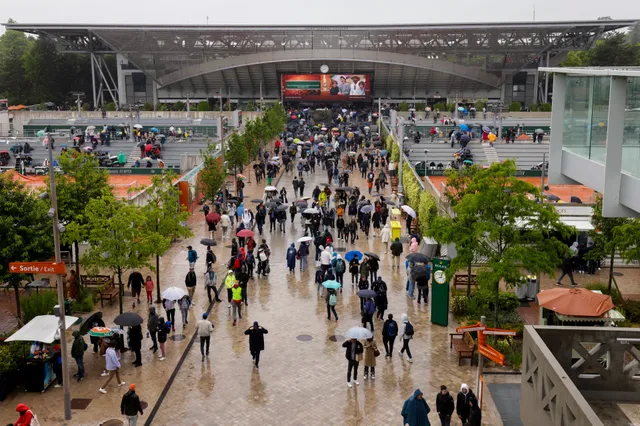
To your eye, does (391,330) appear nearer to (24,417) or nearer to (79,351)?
(79,351)

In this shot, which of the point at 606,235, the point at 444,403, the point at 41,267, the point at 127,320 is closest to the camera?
the point at 444,403

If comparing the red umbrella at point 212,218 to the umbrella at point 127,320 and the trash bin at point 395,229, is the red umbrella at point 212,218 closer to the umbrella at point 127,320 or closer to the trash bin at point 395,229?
the trash bin at point 395,229

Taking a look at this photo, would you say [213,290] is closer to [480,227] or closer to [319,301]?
[319,301]

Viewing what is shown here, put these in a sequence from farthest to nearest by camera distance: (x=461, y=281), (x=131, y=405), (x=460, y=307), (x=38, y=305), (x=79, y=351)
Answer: (x=461, y=281), (x=460, y=307), (x=38, y=305), (x=79, y=351), (x=131, y=405)

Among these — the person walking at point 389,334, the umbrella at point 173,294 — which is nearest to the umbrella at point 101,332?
the umbrella at point 173,294

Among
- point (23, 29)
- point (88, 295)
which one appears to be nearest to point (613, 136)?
point (88, 295)

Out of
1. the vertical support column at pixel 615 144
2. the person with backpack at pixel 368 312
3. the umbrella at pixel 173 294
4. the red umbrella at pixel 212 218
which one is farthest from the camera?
the red umbrella at pixel 212 218

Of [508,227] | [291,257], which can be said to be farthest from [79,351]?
[508,227]

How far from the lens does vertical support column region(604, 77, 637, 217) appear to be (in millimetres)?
12859

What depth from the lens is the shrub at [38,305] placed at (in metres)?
19.5

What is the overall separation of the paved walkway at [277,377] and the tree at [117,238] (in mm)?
1736

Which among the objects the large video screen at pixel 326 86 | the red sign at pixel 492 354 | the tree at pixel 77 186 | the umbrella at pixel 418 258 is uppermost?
the large video screen at pixel 326 86

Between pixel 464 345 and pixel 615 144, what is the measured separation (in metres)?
6.63

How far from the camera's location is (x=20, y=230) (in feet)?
65.4
